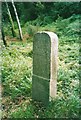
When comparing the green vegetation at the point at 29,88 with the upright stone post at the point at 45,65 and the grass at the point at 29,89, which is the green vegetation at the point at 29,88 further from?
the upright stone post at the point at 45,65

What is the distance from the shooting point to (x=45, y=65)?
16.0ft

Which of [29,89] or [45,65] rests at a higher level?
[45,65]

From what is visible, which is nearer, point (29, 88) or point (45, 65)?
point (45, 65)

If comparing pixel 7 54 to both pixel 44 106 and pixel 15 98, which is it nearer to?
pixel 15 98

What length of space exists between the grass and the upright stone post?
21cm

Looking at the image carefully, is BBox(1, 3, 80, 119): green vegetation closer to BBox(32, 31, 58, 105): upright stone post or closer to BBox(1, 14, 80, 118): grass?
BBox(1, 14, 80, 118): grass

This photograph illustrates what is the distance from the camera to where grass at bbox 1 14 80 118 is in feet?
15.0

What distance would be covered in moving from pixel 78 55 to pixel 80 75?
1.99 m

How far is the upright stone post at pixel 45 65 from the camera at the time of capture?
4.77m

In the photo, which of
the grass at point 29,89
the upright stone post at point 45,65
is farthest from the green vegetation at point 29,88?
the upright stone post at point 45,65

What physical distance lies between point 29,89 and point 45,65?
35.9 inches

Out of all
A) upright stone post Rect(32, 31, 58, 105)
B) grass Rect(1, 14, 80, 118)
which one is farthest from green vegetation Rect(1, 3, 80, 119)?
upright stone post Rect(32, 31, 58, 105)

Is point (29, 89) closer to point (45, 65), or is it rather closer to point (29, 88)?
point (29, 88)

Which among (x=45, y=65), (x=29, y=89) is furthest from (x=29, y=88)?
(x=45, y=65)
